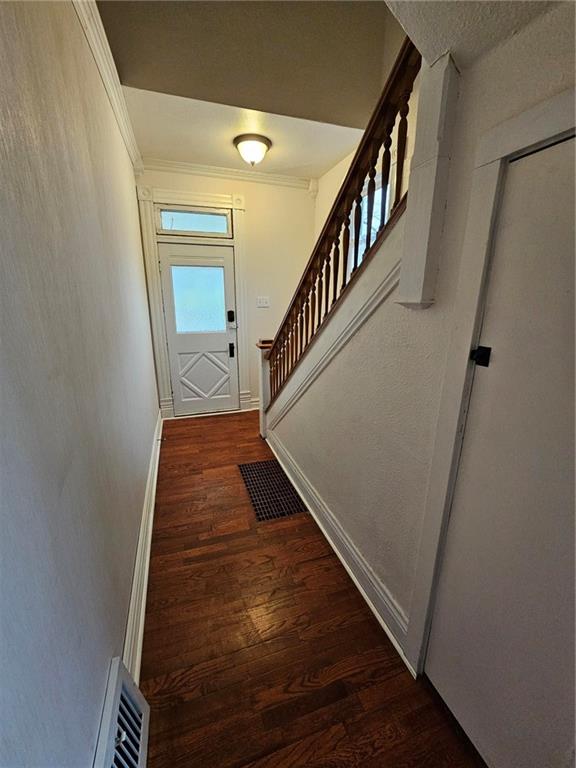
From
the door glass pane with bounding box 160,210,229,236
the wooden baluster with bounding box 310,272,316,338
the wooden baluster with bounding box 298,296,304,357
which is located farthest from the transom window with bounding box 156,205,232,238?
the wooden baluster with bounding box 310,272,316,338

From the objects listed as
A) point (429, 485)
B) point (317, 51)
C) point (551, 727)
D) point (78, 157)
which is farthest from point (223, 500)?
point (317, 51)

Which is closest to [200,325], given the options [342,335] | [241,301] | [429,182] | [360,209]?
[241,301]

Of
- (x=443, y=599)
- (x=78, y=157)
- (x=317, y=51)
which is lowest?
(x=443, y=599)

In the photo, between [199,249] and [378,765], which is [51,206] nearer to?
[378,765]

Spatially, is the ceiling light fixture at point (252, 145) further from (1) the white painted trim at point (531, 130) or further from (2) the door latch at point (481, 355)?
(2) the door latch at point (481, 355)

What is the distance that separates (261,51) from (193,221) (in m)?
1.61

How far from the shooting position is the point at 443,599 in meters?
1.06

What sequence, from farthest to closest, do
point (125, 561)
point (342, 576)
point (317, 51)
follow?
point (317, 51), point (342, 576), point (125, 561)

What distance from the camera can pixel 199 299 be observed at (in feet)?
11.8

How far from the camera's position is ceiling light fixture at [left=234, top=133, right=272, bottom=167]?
8.54 ft

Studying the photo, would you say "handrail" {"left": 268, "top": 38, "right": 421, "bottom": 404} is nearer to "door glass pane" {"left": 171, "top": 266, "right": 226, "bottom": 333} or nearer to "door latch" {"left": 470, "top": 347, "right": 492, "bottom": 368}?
"door latch" {"left": 470, "top": 347, "right": 492, "bottom": 368}

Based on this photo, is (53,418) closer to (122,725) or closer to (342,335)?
(122,725)

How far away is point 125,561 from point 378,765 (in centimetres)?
114

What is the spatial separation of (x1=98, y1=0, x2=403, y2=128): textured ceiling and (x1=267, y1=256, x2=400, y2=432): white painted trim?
190cm
